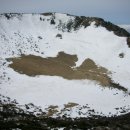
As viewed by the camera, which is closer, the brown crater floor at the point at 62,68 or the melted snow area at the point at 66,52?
the melted snow area at the point at 66,52

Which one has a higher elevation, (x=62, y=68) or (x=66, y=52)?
(x=66, y=52)

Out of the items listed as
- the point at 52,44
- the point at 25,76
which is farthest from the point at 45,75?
the point at 52,44

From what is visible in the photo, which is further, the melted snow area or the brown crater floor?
the brown crater floor

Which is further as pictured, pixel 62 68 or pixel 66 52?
pixel 66 52

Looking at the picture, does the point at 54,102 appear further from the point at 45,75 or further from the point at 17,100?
the point at 45,75
